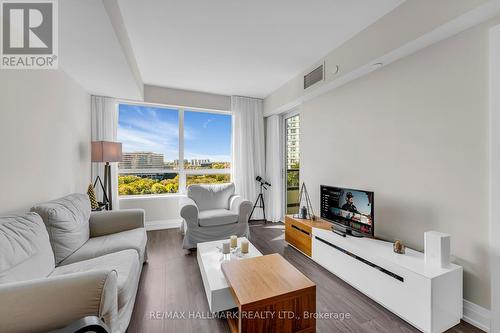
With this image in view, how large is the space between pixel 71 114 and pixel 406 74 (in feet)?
13.2

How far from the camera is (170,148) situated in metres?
4.22

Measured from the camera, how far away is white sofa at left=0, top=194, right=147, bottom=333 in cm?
103

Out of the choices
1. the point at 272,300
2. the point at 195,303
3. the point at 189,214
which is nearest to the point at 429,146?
the point at 272,300

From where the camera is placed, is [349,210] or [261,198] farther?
[261,198]

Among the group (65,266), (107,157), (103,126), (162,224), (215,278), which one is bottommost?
(162,224)

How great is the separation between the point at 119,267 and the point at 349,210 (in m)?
2.28

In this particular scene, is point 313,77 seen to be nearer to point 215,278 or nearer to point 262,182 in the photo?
point 262,182

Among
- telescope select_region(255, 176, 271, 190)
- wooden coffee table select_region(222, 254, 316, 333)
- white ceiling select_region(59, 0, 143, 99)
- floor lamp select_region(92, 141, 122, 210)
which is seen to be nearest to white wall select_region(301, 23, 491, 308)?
wooden coffee table select_region(222, 254, 316, 333)

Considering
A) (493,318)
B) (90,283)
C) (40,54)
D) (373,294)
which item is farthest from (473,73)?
(40,54)

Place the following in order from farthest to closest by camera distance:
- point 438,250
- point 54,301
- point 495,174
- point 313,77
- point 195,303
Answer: point 313,77
point 195,303
point 438,250
point 495,174
point 54,301

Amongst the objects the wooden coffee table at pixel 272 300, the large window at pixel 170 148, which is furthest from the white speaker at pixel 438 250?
the large window at pixel 170 148

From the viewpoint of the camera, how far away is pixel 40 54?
202 cm

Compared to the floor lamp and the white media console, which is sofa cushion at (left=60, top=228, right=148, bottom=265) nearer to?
the floor lamp

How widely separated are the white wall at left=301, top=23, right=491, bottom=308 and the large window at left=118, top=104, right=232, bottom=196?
2592 millimetres
